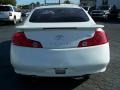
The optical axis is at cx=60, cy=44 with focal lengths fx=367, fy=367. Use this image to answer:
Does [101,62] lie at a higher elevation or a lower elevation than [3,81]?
higher

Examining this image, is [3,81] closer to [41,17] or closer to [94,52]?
[41,17]

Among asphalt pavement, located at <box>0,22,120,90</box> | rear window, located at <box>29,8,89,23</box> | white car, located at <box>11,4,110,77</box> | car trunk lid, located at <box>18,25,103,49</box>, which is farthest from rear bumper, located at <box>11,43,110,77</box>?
rear window, located at <box>29,8,89,23</box>

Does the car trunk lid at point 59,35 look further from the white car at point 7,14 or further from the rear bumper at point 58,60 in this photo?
the white car at point 7,14

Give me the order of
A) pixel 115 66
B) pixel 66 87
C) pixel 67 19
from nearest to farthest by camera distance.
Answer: pixel 66 87, pixel 67 19, pixel 115 66

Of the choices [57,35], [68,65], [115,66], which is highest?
[57,35]

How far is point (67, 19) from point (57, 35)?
3.94ft

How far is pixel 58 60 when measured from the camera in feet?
20.9

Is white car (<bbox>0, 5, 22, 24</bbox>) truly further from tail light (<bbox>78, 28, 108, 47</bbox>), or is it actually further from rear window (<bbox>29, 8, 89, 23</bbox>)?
tail light (<bbox>78, 28, 108, 47</bbox>)

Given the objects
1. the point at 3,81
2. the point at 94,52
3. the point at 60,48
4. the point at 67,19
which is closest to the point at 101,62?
the point at 94,52

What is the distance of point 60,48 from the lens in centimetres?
642

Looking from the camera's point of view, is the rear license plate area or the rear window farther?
the rear window

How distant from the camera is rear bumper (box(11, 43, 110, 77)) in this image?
20.9ft

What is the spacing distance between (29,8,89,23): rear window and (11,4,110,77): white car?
1.02 metres

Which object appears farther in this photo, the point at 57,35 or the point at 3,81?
the point at 3,81
